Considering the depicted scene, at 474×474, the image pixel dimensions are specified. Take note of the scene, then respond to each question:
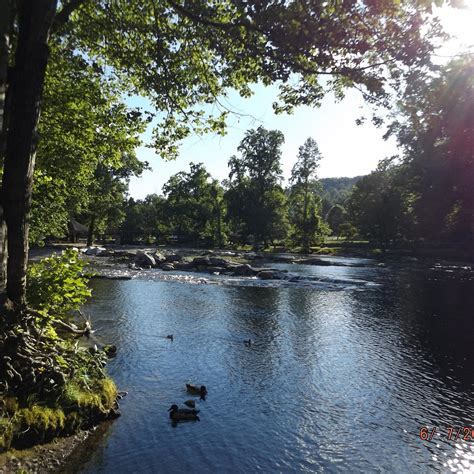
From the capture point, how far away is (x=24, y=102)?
25.0 ft

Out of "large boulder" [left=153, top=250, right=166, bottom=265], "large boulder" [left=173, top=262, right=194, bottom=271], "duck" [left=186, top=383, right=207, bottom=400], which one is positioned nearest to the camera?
"duck" [left=186, top=383, right=207, bottom=400]

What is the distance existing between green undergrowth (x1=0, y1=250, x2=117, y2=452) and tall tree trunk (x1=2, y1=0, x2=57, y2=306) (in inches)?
87.2

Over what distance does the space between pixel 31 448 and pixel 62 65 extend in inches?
428

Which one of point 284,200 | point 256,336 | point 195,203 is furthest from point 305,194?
point 256,336

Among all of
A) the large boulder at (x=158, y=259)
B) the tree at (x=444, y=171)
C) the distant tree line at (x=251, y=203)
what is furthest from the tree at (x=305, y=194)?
the large boulder at (x=158, y=259)

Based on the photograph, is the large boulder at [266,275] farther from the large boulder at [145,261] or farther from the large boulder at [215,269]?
the large boulder at [145,261]

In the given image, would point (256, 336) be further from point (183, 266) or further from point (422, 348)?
point (183, 266)

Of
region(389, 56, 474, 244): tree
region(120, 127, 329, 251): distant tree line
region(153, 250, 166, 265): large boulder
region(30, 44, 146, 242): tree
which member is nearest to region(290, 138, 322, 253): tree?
region(120, 127, 329, 251): distant tree line

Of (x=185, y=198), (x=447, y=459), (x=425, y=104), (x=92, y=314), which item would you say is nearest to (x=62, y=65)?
(x=425, y=104)

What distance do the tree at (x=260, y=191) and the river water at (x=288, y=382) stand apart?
57.4 metres

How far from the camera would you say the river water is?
8.91 metres

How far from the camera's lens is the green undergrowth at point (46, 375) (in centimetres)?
744
